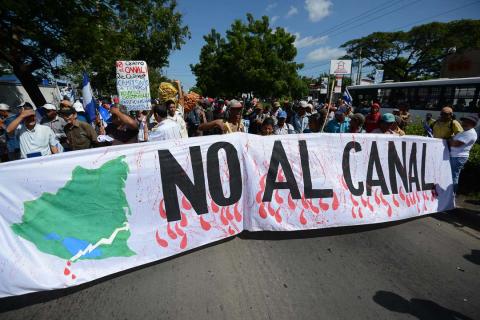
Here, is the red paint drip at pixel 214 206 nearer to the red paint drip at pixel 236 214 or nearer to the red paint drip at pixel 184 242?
the red paint drip at pixel 236 214

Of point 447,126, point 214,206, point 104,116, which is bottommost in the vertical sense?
point 214,206

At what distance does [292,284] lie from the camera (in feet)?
9.20

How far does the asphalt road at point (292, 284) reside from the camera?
245 centimetres

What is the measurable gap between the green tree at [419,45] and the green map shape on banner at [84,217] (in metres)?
41.8

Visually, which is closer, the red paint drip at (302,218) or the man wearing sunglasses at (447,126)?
the red paint drip at (302,218)

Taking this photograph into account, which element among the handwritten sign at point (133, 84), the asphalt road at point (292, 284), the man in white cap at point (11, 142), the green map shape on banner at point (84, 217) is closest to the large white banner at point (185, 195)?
the green map shape on banner at point (84, 217)

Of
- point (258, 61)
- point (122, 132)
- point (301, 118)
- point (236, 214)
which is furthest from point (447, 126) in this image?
point (258, 61)

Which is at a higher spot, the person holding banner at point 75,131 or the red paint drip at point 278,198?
the person holding banner at point 75,131

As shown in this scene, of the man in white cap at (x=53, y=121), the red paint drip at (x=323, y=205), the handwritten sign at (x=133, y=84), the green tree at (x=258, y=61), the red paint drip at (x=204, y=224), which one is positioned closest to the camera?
the red paint drip at (x=204, y=224)

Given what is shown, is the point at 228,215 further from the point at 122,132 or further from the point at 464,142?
the point at 464,142

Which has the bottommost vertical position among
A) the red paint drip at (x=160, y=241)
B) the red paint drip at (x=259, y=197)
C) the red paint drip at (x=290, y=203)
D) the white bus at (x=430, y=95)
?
the red paint drip at (x=160, y=241)

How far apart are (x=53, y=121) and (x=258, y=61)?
92.8ft

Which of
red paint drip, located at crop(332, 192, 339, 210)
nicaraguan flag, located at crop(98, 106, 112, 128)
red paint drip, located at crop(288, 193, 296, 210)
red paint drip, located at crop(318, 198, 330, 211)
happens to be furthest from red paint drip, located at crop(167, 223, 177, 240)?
nicaraguan flag, located at crop(98, 106, 112, 128)

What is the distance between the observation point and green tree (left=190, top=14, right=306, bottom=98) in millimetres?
31094
